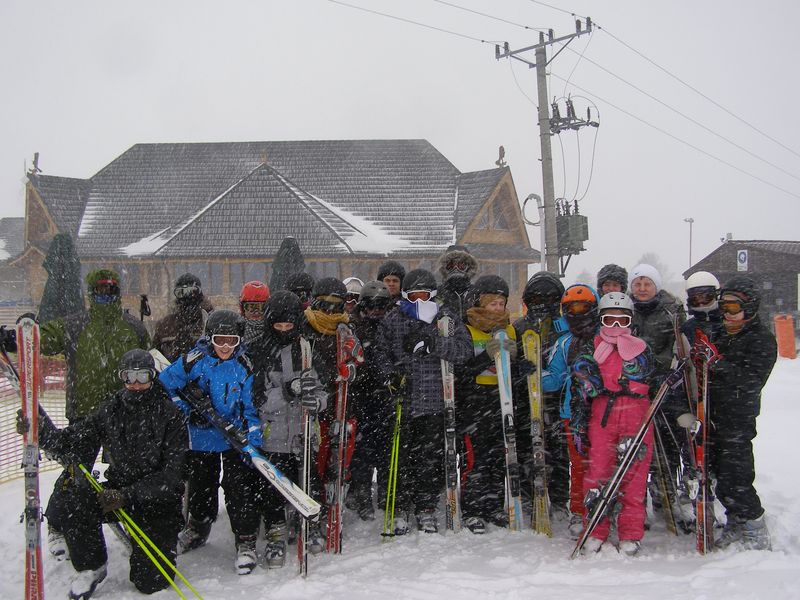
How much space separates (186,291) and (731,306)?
14.5 ft

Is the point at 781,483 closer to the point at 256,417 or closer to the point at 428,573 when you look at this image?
the point at 428,573

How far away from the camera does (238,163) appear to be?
2850cm

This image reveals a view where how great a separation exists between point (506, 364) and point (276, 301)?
1.81 m

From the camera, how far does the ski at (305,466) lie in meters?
4.27

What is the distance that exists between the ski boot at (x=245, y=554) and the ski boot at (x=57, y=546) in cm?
116

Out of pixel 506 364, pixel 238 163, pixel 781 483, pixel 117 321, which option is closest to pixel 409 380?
pixel 506 364

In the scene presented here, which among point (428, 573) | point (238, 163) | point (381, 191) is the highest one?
point (238, 163)

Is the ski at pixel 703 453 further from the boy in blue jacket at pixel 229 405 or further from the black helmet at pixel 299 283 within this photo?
the black helmet at pixel 299 283

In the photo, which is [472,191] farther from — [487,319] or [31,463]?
[31,463]

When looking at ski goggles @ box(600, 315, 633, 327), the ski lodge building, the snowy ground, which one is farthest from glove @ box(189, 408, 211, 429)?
Answer: the ski lodge building

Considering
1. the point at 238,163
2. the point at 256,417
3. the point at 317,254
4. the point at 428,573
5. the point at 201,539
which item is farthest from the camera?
the point at 238,163

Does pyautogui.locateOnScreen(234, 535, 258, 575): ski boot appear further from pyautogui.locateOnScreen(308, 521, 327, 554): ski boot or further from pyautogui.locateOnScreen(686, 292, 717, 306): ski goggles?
pyautogui.locateOnScreen(686, 292, 717, 306): ski goggles

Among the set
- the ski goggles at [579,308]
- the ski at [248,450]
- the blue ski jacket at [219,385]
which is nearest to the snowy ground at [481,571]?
the ski at [248,450]

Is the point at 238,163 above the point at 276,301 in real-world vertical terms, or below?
above
